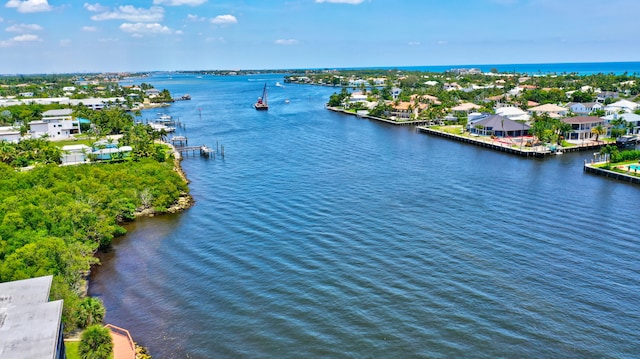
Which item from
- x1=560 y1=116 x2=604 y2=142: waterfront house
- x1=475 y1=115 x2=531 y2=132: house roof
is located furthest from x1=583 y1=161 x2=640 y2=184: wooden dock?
x1=475 y1=115 x2=531 y2=132: house roof

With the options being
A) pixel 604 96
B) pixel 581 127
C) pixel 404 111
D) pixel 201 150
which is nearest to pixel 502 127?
pixel 581 127

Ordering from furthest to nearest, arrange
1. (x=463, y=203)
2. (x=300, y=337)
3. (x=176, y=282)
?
(x=463, y=203), (x=176, y=282), (x=300, y=337)

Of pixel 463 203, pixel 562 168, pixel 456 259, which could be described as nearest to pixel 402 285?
pixel 456 259

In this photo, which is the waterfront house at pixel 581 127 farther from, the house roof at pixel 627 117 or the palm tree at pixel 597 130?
the house roof at pixel 627 117

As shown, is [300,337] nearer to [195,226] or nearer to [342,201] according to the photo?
[195,226]

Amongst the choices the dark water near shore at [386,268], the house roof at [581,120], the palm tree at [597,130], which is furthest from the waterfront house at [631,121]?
the dark water near shore at [386,268]

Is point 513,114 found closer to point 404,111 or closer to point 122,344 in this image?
point 404,111

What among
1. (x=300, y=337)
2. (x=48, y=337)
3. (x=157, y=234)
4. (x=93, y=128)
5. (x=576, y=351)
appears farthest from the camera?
(x=93, y=128)
